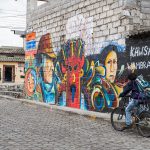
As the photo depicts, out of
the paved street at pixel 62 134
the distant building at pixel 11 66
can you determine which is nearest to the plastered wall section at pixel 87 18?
the paved street at pixel 62 134

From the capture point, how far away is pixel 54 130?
9922mm

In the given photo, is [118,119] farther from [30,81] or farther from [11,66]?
[11,66]

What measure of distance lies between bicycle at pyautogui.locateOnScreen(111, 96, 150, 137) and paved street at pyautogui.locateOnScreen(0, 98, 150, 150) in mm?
189

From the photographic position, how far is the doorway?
44.9m

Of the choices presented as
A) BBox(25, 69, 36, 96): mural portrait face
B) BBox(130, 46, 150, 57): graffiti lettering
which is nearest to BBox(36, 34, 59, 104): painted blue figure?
BBox(25, 69, 36, 96): mural portrait face

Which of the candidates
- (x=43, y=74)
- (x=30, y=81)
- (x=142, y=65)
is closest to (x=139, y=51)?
(x=142, y=65)

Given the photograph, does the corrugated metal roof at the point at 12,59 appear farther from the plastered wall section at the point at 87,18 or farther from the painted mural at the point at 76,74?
the plastered wall section at the point at 87,18

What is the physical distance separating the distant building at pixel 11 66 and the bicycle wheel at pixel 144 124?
1414 inches

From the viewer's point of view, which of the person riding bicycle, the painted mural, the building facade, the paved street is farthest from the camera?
the painted mural

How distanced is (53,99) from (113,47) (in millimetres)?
4766

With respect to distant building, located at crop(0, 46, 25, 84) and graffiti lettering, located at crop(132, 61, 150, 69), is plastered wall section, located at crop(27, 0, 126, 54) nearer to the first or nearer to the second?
graffiti lettering, located at crop(132, 61, 150, 69)

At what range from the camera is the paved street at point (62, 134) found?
7.86 m

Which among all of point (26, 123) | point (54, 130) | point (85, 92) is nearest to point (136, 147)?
point (54, 130)

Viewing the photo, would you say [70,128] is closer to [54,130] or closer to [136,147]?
[54,130]
